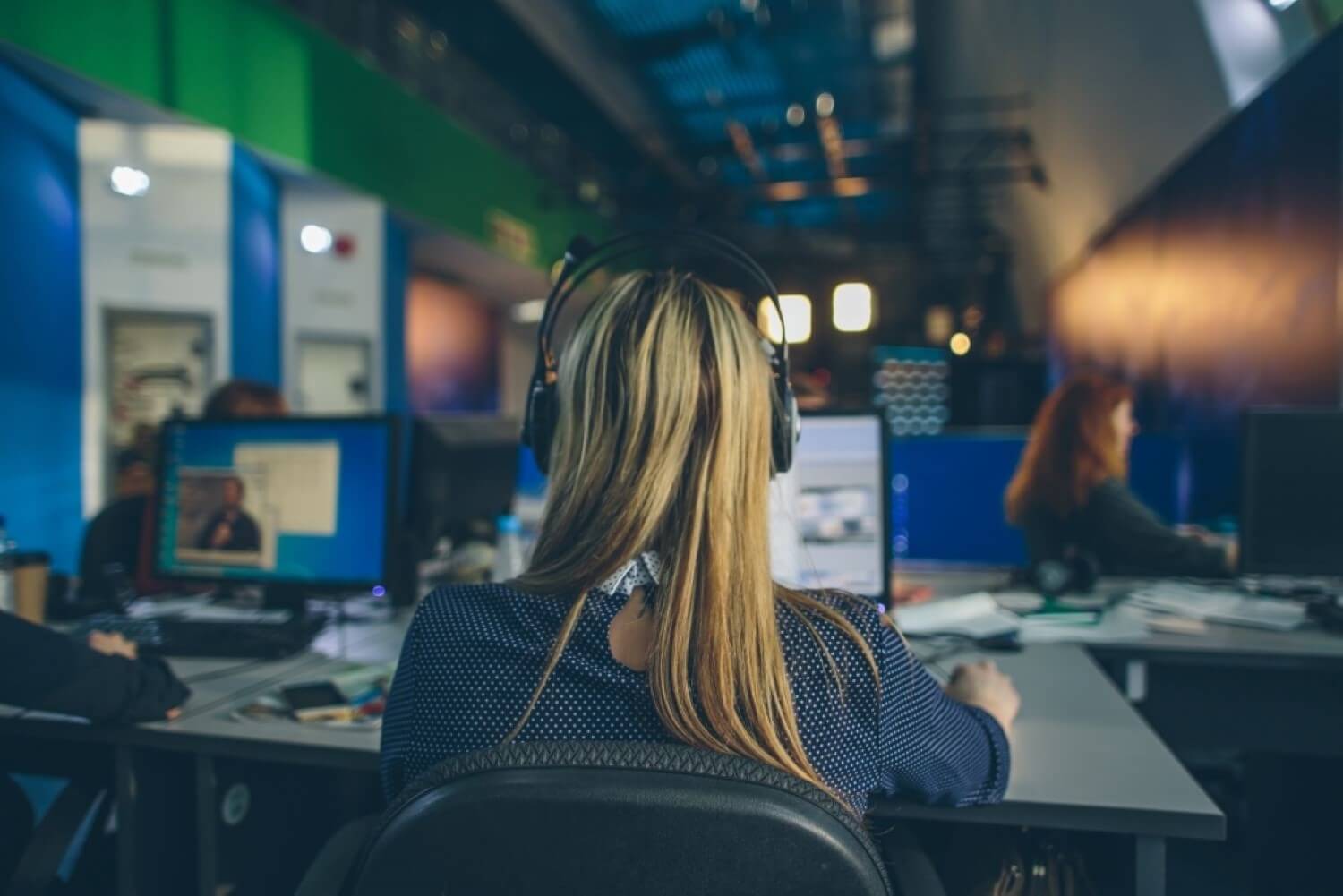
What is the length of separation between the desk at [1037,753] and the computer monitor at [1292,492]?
26.7 inches

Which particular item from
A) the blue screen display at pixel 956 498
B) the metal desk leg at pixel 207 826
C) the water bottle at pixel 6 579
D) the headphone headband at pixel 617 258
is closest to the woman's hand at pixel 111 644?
the metal desk leg at pixel 207 826

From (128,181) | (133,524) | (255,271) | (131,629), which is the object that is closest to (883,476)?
(131,629)

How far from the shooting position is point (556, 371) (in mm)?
1108

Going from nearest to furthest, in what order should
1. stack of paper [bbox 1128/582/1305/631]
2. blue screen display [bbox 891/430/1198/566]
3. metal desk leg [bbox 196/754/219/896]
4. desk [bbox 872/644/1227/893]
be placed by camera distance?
desk [bbox 872/644/1227/893]
metal desk leg [bbox 196/754/219/896]
stack of paper [bbox 1128/582/1305/631]
blue screen display [bbox 891/430/1198/566]

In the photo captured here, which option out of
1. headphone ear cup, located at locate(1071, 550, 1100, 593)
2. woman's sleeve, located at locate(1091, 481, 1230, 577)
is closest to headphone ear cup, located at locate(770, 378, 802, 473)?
headphone ear cup, located at locate(1071, 550, 1100, 593)

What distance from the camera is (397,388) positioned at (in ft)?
21.1

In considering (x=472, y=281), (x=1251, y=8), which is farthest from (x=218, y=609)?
(x=472, y=281)

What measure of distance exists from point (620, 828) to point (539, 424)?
732 mm

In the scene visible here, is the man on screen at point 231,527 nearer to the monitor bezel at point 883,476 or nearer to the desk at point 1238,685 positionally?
the monitor bezel at point 883,476

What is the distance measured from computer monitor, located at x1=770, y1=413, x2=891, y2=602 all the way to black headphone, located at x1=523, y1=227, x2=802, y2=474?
62 centimetres

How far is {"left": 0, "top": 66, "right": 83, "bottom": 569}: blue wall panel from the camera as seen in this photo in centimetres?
363

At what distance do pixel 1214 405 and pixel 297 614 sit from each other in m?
4.14

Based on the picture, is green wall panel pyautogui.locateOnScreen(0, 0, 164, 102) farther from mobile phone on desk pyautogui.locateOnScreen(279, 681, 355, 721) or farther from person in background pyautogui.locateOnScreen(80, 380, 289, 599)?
mobile phone on desk pyautogui.locateOnScreen(279, 681, 355, 721)

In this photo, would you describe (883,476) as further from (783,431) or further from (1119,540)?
(1119,540)
